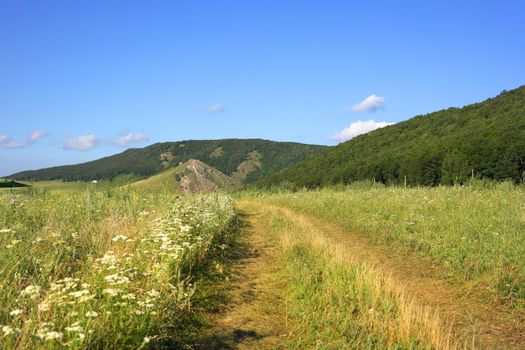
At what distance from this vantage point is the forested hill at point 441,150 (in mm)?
39750

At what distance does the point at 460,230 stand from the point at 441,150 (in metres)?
40.6

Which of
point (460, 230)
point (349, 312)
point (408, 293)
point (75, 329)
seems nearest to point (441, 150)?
point (460, 230)

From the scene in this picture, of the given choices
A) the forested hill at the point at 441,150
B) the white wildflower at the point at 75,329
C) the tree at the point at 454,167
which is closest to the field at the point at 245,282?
the white wildflower at the point at 75,329

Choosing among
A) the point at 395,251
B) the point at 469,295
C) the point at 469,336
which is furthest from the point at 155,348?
the point at 395,251

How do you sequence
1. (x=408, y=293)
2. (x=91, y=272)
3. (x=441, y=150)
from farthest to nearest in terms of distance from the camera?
(x=441, y=150)
(x=408, y=293)
(x=91, y=272)

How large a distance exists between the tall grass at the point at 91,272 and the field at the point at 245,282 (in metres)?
0.02

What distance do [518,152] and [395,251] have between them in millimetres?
34199

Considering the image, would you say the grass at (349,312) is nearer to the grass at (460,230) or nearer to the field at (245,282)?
the field at (245,282)

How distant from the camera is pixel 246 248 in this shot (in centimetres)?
1038

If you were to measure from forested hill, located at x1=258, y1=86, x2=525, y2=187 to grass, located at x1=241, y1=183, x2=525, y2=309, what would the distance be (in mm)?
11289

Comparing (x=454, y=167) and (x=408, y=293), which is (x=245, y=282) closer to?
(x=408, y=293)

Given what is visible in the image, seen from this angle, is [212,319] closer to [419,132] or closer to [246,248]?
[246,248]

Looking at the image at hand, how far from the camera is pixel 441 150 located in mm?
47312

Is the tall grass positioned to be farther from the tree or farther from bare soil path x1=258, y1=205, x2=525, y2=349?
the tree
